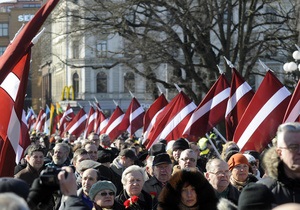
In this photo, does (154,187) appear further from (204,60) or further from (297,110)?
(204,60)

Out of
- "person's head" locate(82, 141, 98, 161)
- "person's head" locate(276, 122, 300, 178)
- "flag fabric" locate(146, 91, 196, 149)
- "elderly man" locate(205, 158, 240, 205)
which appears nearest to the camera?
"person's head" locate(276, 122, 300, 178)

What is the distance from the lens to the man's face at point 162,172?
10.4 metres

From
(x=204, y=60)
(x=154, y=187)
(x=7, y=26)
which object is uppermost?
(x=7, y=26)

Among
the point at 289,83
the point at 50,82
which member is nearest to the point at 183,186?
the point at 289,83

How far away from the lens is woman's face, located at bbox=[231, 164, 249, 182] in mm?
10109

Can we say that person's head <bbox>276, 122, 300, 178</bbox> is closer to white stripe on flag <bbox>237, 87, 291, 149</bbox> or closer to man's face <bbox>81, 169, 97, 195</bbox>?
man's face <bbox>81, 169, 97, 195</bbox>

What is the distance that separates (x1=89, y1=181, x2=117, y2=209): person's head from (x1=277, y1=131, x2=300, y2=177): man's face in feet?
8.17

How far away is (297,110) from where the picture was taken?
13477 mm

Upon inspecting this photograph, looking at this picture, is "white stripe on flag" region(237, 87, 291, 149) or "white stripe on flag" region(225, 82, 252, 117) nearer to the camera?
"white stripe on flag" region(237, 87, 291, 149)

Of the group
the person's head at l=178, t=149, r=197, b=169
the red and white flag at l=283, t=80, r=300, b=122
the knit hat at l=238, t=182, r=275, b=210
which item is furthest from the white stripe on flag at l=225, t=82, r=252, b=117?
the knit hat at l=238, t=182, r=275, b=210

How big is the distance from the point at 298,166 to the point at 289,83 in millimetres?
29537

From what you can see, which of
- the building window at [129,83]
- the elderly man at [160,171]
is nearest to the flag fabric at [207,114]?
the elderly man at [160,171]

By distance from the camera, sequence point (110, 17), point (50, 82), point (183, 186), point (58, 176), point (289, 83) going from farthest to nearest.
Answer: point (50, 82), point (289, 83), point (110, 17), point (183, 186), point (58, 176)

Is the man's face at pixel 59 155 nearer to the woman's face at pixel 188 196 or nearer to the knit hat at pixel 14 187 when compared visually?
the woman's face at pixel 188 196
